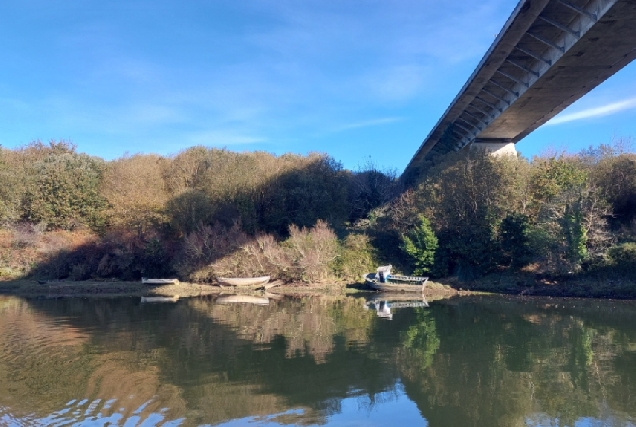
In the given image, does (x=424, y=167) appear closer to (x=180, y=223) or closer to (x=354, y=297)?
(x=354, y=297)

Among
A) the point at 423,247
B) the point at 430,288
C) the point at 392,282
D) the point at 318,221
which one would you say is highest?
the point at 318,221

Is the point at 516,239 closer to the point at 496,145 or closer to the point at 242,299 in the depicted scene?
the point at 496,145

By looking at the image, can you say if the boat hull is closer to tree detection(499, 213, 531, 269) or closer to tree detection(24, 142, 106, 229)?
tree detection(499, 213, 531, 269)

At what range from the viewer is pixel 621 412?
25.0ft

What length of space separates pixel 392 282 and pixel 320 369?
19.3 metres

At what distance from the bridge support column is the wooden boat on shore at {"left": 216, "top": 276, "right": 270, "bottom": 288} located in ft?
52.7

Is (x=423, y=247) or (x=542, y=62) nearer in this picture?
(x=542, y=62)

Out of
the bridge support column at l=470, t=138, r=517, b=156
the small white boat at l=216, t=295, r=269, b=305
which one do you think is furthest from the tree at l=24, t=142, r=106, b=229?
the bridge support column at l=470, t=138, r=517, b=156

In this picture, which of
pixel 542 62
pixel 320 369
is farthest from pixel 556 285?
pixel 320 369

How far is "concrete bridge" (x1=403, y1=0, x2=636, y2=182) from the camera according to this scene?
50.6ft

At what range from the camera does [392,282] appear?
1140 inches

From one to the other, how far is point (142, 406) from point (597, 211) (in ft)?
81.8

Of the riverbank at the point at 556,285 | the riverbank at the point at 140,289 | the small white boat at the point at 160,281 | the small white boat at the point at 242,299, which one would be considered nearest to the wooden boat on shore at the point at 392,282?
the riverbank at the point at 140,289

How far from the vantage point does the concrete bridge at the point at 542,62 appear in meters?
15.4
